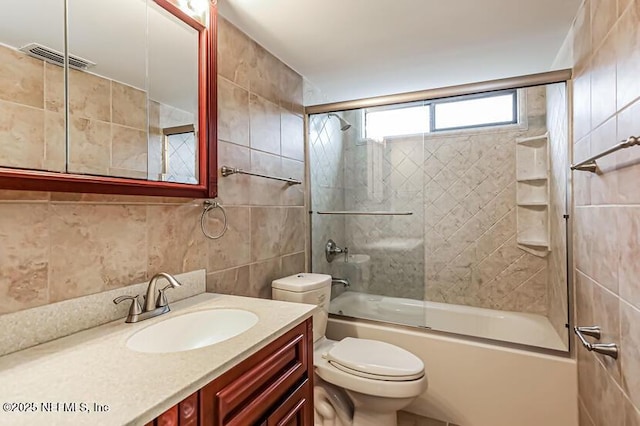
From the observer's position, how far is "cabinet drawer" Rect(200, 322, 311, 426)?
0.82 meters

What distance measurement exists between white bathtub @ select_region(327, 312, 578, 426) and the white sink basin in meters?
1.26

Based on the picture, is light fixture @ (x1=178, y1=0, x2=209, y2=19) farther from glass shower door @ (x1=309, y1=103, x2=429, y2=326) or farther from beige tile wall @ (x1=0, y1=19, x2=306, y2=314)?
glass shower door @ (x1=309, y1=103, x2=429, y2=326)

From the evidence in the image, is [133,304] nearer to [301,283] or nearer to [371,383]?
[301,283]

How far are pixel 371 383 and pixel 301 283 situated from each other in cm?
63

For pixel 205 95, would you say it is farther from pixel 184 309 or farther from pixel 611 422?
pixel 611 422

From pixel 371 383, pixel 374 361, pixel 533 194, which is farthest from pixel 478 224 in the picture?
pixel 371 383

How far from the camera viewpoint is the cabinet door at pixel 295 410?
105cm

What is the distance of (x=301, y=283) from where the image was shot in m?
1.90

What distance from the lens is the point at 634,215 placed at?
1.03m

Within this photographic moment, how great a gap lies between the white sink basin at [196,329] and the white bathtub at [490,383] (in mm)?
1261

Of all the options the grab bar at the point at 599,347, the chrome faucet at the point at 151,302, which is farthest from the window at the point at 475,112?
the chrome faucet at the point at 151,302

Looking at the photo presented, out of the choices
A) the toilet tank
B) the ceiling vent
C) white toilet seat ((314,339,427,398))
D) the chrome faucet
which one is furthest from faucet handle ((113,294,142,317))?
white toilet seat ((314,339,427,398))

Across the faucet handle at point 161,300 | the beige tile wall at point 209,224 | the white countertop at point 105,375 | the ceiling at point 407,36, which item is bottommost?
the white countertop at point 105,375

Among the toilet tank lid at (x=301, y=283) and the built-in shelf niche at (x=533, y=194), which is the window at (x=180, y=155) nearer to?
the toilet tank lid at (x=301, y=283)
